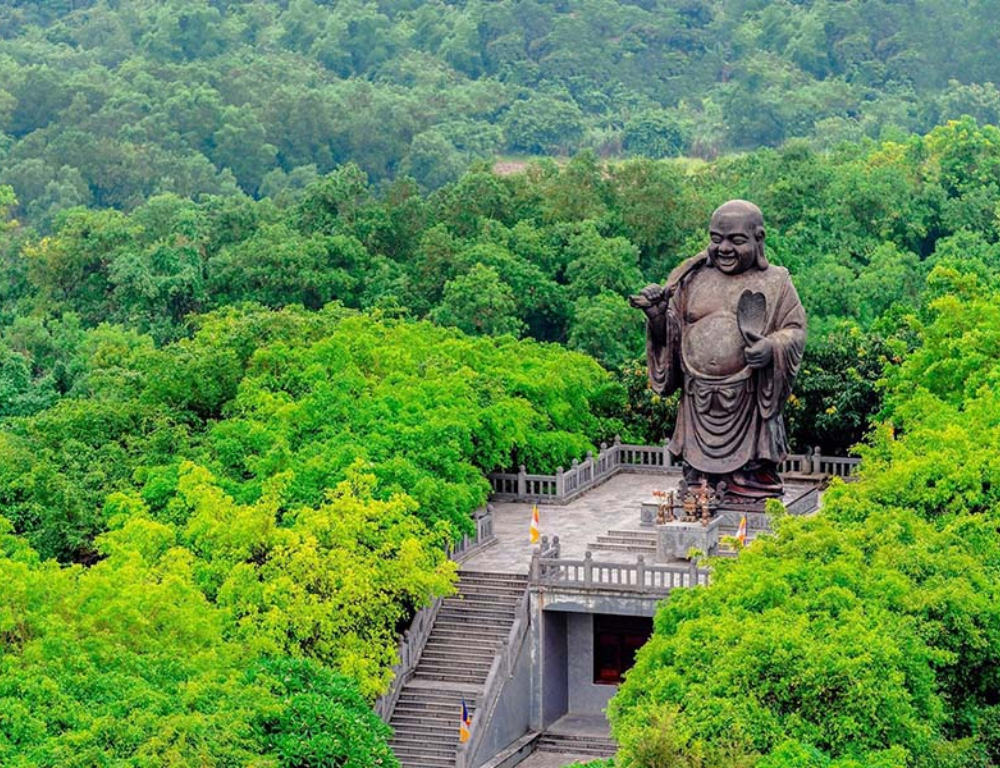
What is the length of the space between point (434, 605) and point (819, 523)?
770cm

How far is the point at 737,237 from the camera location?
49156 mm

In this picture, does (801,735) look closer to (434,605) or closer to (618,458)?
(434,605)

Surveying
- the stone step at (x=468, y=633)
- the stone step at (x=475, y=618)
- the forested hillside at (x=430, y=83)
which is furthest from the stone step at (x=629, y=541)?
the forested hillside at (x=430, y=83)

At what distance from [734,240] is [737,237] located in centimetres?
8

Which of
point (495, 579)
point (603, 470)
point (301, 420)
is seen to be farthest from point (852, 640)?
point (603, 470)

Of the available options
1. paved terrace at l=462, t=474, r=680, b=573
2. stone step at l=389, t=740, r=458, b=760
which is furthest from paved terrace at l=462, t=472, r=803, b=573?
stone step at l=389, t=740, r=458, b=760

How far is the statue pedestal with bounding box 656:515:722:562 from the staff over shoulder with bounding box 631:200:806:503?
1.47m

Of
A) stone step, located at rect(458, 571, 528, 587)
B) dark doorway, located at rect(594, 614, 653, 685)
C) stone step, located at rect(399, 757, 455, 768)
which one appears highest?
stone step, located at rect(458, 571, 528, 587)

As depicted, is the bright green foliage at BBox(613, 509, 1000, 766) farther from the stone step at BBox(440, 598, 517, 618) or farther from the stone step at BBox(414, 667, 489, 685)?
Result: the stone step at BBox(440, 598, 517, 618)

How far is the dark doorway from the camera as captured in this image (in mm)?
47969

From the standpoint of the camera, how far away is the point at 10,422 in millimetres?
61500

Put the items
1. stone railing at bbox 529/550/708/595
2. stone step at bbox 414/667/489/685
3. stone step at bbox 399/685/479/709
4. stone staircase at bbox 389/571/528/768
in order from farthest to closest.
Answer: stone railing at bbox 529/550/708/595, stone step at bbox 414/667/489/685, stone step at bbox 399/685/479/709, stone staircase at bbox 389/571/528/768

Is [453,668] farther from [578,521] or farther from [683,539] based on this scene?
[578,521]

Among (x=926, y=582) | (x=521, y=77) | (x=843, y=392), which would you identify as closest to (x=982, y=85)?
(x=521, y=77)
